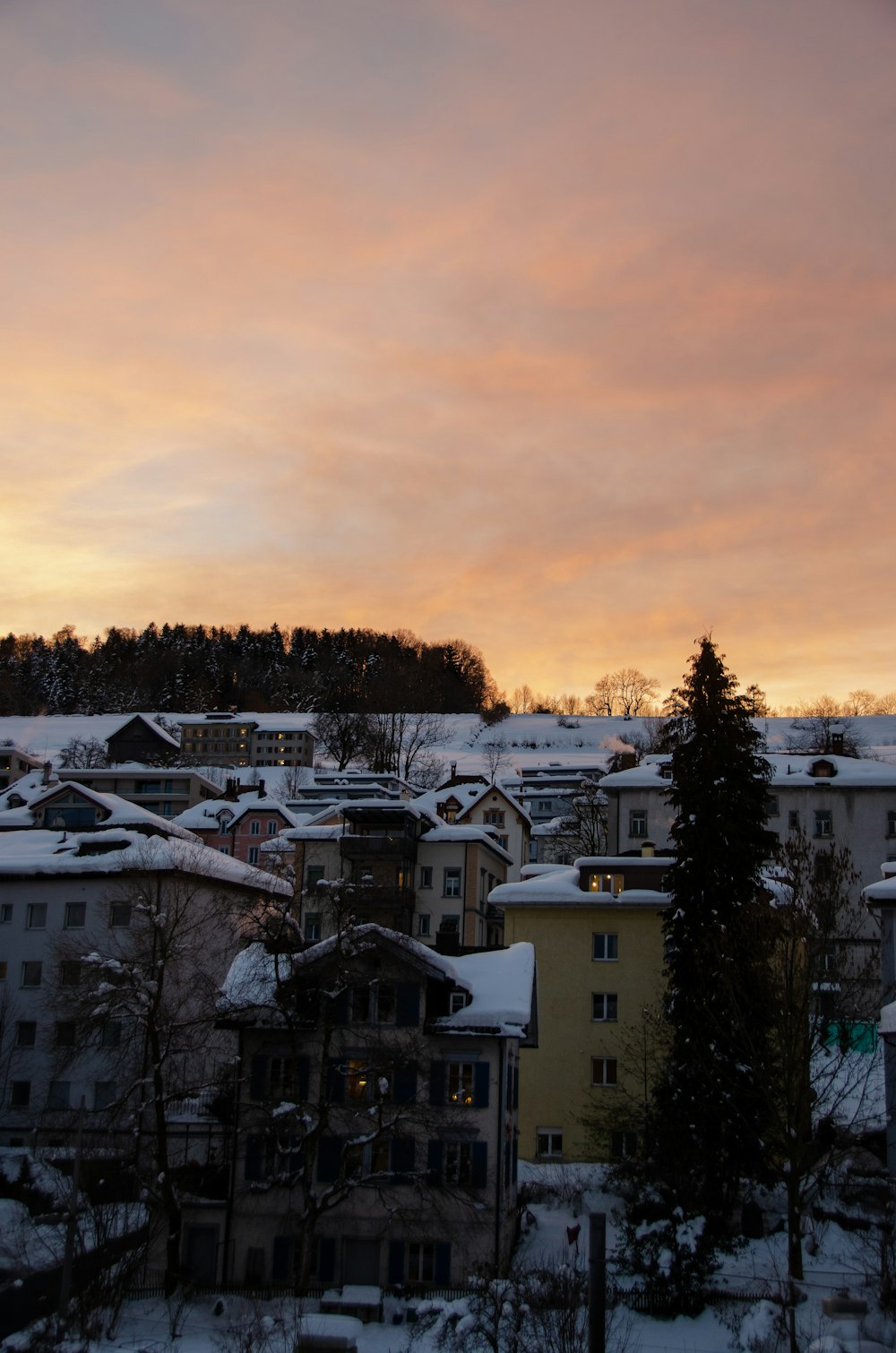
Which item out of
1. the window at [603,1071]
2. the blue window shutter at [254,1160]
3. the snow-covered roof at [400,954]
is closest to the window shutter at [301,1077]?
the snow-covered roof at [400,954]

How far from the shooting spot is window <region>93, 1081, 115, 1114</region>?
4738 cm

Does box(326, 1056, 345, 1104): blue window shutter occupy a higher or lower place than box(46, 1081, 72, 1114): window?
higher

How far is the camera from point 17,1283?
1302 inches

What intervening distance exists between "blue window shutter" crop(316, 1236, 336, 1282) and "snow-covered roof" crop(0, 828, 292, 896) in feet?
64.0

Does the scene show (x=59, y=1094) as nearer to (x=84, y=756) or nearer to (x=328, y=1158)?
(x=328, y=1158)

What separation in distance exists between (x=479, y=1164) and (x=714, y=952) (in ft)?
32.2

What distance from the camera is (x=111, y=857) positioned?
52.8 m

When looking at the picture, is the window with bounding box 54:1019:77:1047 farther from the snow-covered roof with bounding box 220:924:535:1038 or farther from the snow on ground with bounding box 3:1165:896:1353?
the snow on ground with bounding box 3:1165:896:1353

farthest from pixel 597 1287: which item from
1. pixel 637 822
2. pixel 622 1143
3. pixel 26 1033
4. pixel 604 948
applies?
pixel 637 822

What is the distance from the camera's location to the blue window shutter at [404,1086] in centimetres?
3659

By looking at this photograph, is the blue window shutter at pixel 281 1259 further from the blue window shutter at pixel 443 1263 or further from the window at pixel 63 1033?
the window at pixel 63 1033

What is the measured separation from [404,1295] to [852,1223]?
13447 mm

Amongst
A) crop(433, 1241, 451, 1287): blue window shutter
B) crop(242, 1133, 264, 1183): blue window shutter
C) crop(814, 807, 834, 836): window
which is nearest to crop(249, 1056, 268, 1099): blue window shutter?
crop(242, 1133, 264, 1183): blue window shutter

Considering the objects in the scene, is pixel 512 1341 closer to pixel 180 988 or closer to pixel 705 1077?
pixel 705 1077
